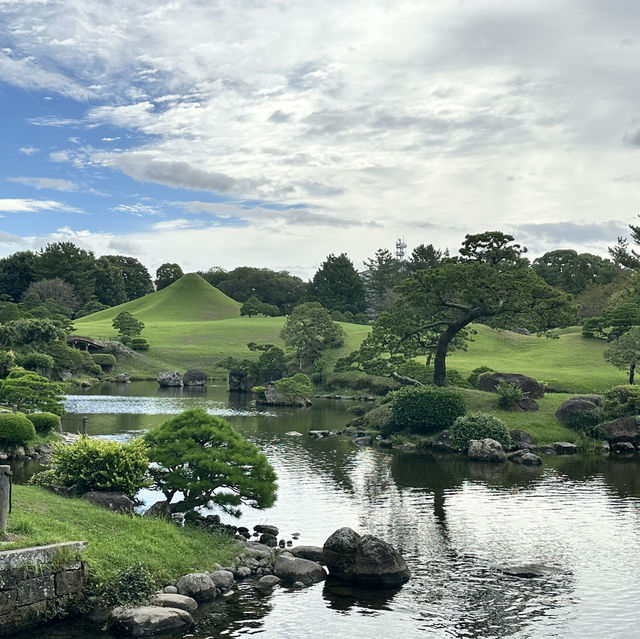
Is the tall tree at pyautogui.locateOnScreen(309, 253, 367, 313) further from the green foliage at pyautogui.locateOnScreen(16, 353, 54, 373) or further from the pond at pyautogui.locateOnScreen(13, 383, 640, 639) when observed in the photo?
the pond at pyautogui.locateOnScreen(13, 383, 640, 639)

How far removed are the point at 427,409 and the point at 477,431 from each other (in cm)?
457

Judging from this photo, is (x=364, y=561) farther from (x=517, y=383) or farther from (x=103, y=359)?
(x=103, y=359)

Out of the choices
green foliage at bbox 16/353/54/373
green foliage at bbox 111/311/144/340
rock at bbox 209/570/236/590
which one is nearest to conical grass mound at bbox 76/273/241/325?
green foliage at bbox 111/311/144/340

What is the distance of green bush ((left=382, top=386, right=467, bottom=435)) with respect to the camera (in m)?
50.3

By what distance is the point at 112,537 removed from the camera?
21266 mm

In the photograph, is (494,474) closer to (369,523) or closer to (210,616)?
(369,523)

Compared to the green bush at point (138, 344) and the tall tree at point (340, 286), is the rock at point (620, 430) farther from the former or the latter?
the tall tree at point (340, 286)

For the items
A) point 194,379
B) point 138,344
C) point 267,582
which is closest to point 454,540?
point 267,582

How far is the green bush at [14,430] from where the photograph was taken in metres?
39.7

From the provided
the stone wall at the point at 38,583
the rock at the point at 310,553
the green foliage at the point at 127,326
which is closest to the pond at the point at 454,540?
the stone wall at the point at 38,583

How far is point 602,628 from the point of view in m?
18.6

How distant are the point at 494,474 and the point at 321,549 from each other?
18865mm

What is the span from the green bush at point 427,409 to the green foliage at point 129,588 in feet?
108

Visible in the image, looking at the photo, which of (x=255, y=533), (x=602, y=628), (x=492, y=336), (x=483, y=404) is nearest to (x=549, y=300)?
(x=483, y=404)
